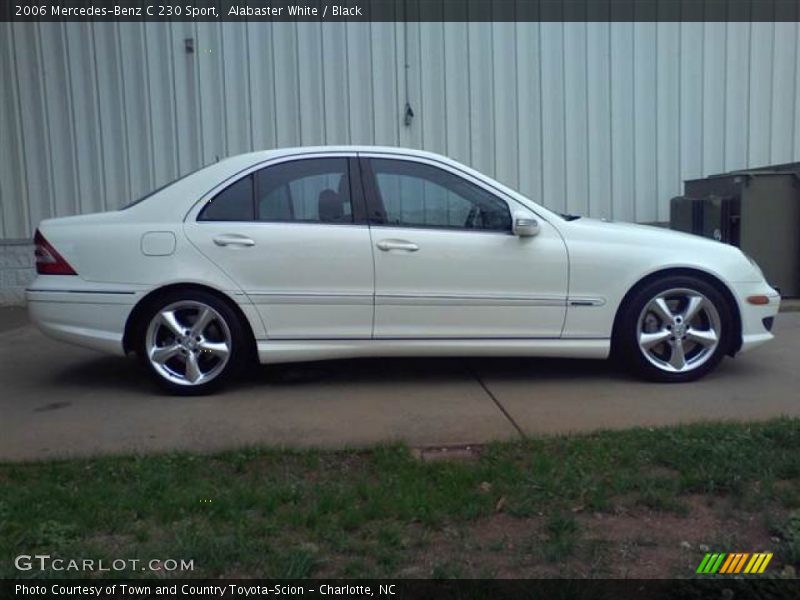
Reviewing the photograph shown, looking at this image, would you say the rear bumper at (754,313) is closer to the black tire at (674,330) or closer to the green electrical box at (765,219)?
the black tire at (674,330)

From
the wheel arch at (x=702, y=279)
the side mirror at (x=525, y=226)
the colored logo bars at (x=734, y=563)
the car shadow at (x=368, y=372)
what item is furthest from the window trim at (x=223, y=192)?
the colored logo bars at (x=734, y=563)

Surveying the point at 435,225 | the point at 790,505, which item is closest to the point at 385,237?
the point at 435,225

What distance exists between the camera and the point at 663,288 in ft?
17.9

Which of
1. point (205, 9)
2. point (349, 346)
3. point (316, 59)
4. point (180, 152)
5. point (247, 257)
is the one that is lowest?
point (349, 346)

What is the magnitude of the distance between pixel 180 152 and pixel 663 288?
6.32 meters

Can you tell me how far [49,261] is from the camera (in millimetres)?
5434

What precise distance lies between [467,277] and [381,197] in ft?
2.58

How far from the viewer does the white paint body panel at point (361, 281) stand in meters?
5.35

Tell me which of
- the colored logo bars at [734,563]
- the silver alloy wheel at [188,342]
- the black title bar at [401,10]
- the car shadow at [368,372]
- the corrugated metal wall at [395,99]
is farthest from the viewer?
the corrugated metal wall at [395,99]

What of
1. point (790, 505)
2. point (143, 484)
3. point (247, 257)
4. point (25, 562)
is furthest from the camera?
point (247, 257)

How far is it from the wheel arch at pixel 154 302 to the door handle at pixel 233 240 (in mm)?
299

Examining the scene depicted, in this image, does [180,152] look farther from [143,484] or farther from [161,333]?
[143,484]
